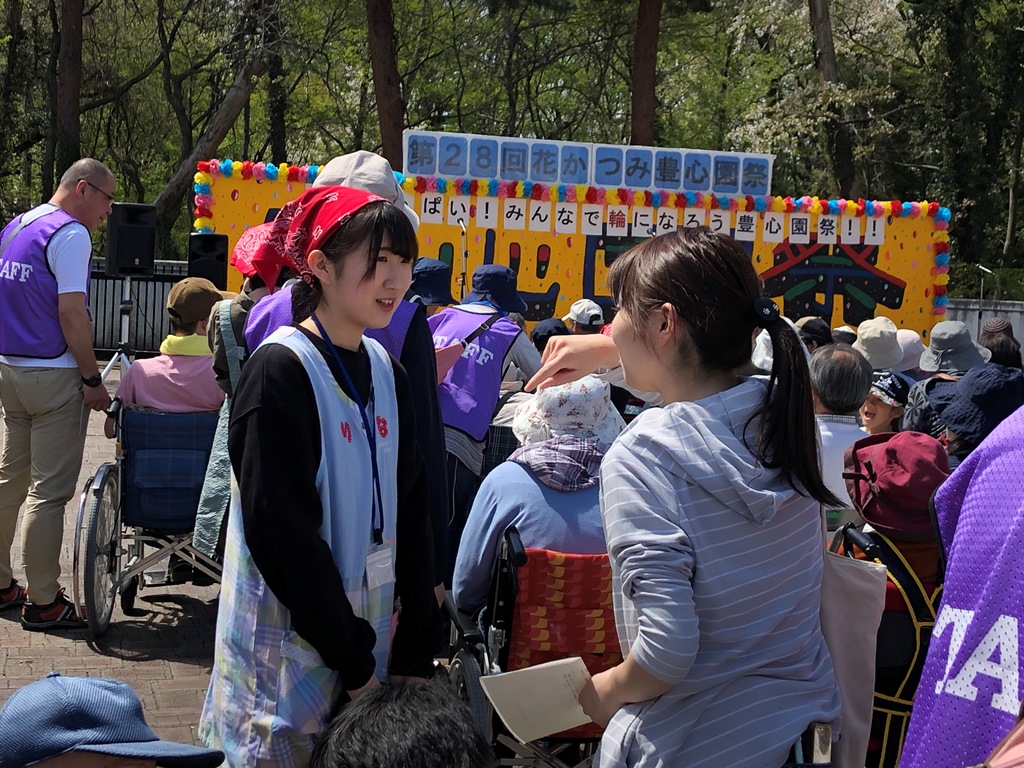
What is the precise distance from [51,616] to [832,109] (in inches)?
956

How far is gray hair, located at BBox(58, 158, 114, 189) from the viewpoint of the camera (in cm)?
576

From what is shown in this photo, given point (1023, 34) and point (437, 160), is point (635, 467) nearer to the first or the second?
point (437, 160)

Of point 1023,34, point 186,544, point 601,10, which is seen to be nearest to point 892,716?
point 186,544

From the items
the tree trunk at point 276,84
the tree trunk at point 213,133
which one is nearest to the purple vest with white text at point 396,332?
the tree trunk at point 276,84

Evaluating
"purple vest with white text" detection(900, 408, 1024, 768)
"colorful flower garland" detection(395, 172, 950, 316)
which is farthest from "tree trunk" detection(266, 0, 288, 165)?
"purple vest with white text" detection(900, 408, 1024, 768)

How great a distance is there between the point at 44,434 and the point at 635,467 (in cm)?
443

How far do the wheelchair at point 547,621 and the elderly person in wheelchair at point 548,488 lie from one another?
8 centimetres

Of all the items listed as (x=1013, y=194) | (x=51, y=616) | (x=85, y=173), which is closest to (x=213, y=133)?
(x=1013, y=194)

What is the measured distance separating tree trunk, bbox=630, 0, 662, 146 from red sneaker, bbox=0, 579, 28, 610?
53.0 feet

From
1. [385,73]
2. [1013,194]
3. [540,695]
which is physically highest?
[385,73]

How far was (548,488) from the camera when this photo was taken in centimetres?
364

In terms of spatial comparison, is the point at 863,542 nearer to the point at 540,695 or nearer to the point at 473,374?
the point at 540,695

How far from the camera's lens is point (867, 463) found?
3.55 metres

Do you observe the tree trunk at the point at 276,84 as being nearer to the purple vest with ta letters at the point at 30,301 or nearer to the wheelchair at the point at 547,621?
the purple vest with ta letters at the point at 30,301
